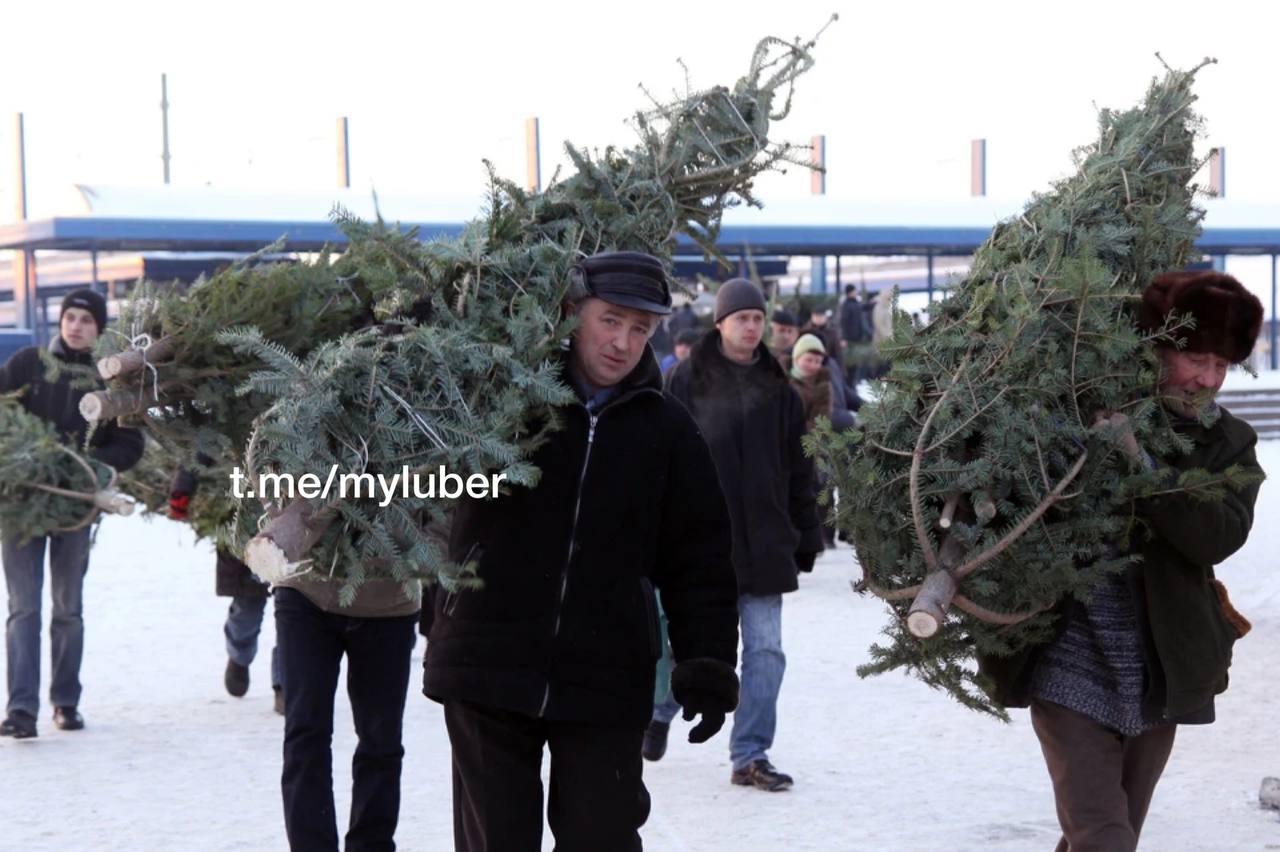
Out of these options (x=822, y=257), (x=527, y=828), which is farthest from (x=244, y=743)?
(x=822, y=257)

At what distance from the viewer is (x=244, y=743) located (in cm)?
737

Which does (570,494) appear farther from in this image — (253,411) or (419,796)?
(419,796)

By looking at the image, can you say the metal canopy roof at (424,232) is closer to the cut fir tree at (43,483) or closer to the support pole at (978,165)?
the support pole at (978,165)

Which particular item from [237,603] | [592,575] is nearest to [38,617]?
[237,603]

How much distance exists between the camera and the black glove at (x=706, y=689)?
13.5 ft

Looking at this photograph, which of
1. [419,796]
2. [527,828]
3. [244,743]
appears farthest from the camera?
[244,743]

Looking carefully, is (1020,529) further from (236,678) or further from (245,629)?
(236,678)

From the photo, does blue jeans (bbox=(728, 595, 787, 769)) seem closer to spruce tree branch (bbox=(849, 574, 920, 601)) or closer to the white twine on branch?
spruce tree branch (bbox=(849, 574, 920, 601))

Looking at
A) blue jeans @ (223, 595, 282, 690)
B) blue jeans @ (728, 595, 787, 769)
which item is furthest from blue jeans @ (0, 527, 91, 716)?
blue jeans @ (728, 595, 787, 769)

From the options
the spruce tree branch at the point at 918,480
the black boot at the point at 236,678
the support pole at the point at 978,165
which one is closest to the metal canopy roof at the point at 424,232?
the support pole at the point at 978,165

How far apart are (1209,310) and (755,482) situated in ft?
9.48

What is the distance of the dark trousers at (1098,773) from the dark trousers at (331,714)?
1.89 metres

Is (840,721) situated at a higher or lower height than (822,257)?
lower

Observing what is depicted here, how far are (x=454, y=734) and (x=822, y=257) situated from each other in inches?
982
